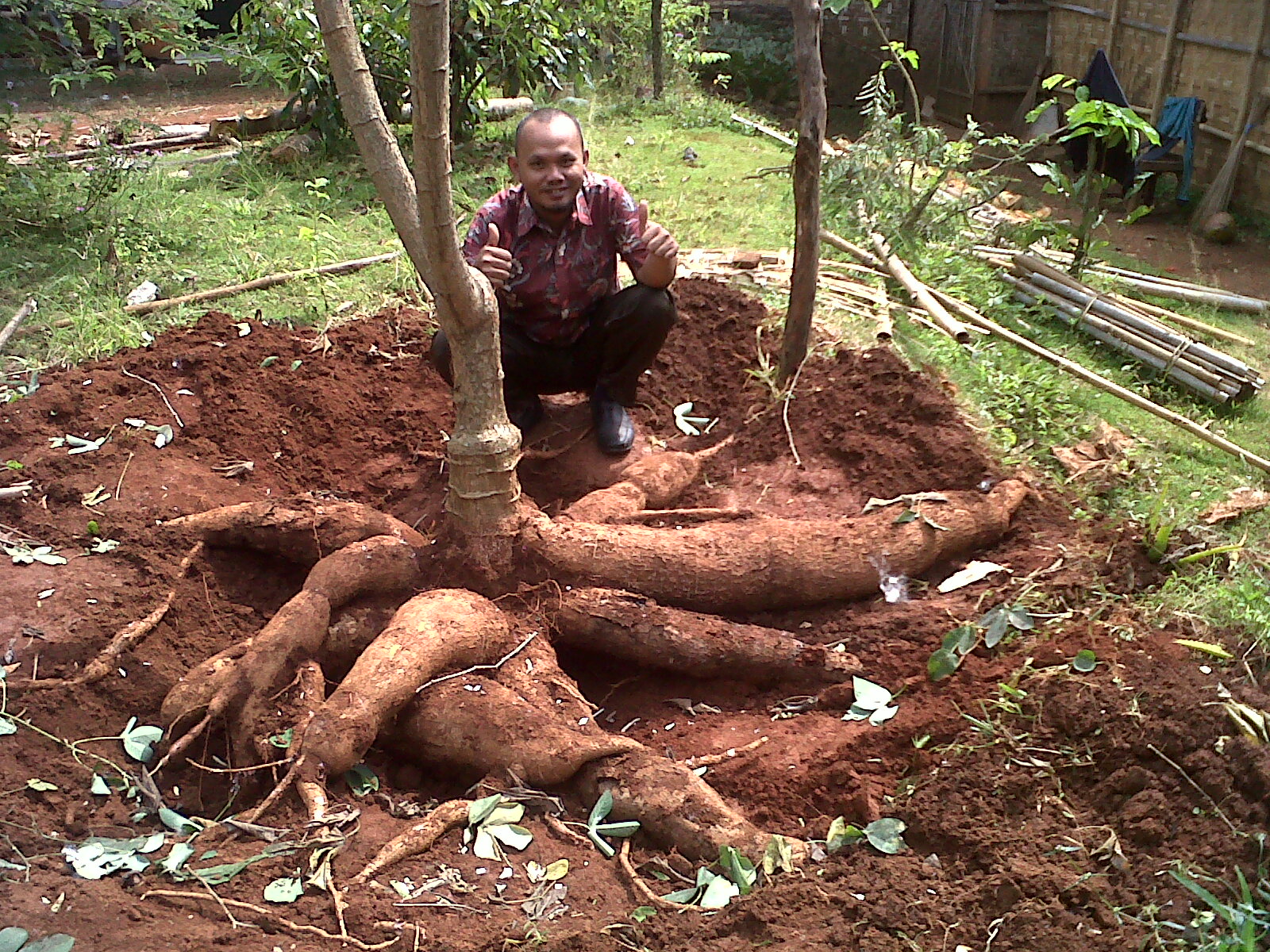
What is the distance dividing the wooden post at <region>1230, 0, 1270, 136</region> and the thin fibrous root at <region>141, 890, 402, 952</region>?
7487mm

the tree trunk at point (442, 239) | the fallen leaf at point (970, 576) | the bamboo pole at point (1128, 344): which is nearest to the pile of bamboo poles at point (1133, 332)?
the bamboo pole at point (1128, 344)

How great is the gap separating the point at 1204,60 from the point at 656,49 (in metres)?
4.32

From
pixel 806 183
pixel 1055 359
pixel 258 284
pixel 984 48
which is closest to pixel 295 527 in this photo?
pixel 806 183

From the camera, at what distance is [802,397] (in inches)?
139

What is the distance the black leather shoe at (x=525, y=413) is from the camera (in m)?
3.45

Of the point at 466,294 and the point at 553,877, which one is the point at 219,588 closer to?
the point at 466,294

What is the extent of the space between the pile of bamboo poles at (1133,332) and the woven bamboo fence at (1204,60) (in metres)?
2.94

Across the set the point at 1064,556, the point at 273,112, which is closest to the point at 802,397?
the point at 1064,556

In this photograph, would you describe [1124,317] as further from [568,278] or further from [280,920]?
[280,920]

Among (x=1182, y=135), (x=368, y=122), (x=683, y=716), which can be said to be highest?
(x=368, y=122)

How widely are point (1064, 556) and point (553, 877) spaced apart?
5.22 ft

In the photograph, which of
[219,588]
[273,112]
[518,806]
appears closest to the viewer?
[518,806]

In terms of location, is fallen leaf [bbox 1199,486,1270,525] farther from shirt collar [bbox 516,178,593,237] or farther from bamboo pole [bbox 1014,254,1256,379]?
shirt collar [bbox 516,178,593,237]

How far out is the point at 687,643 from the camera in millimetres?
2529
